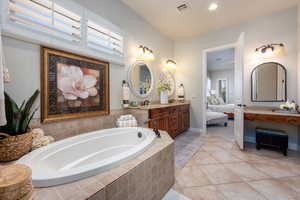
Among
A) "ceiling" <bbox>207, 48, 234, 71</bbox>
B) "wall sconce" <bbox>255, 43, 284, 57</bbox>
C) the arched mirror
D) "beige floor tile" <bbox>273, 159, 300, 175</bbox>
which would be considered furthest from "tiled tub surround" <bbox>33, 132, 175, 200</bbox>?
"ceiling" <bbox>207, 48, 234, 71</bbox>

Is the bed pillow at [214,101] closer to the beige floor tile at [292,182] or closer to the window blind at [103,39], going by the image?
the beige floor tile at [292,182]

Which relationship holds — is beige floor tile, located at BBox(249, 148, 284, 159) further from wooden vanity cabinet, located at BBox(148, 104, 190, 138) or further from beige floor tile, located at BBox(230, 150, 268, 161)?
wooden vanity cabinet, located at BBox(148, 104, 190, 138)

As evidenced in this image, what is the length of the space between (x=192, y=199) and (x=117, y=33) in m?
2.65

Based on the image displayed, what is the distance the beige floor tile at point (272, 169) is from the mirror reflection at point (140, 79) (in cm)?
233

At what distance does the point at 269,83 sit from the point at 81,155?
12.4 ft

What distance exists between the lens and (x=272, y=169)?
1773 millimetres

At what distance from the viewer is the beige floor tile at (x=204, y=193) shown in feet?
4.31

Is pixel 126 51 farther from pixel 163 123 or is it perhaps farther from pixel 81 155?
pixel 81 155

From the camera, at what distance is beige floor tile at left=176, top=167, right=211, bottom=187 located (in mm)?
1523

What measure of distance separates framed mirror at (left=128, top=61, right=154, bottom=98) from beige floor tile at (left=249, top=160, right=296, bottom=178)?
2319 mm

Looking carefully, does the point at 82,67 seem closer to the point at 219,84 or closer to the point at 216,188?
the point at 216,188

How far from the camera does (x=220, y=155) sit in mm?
2215

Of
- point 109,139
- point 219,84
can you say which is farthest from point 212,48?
point 219,84

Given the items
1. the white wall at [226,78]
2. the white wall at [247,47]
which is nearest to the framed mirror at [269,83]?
the white wall at [247,47]
